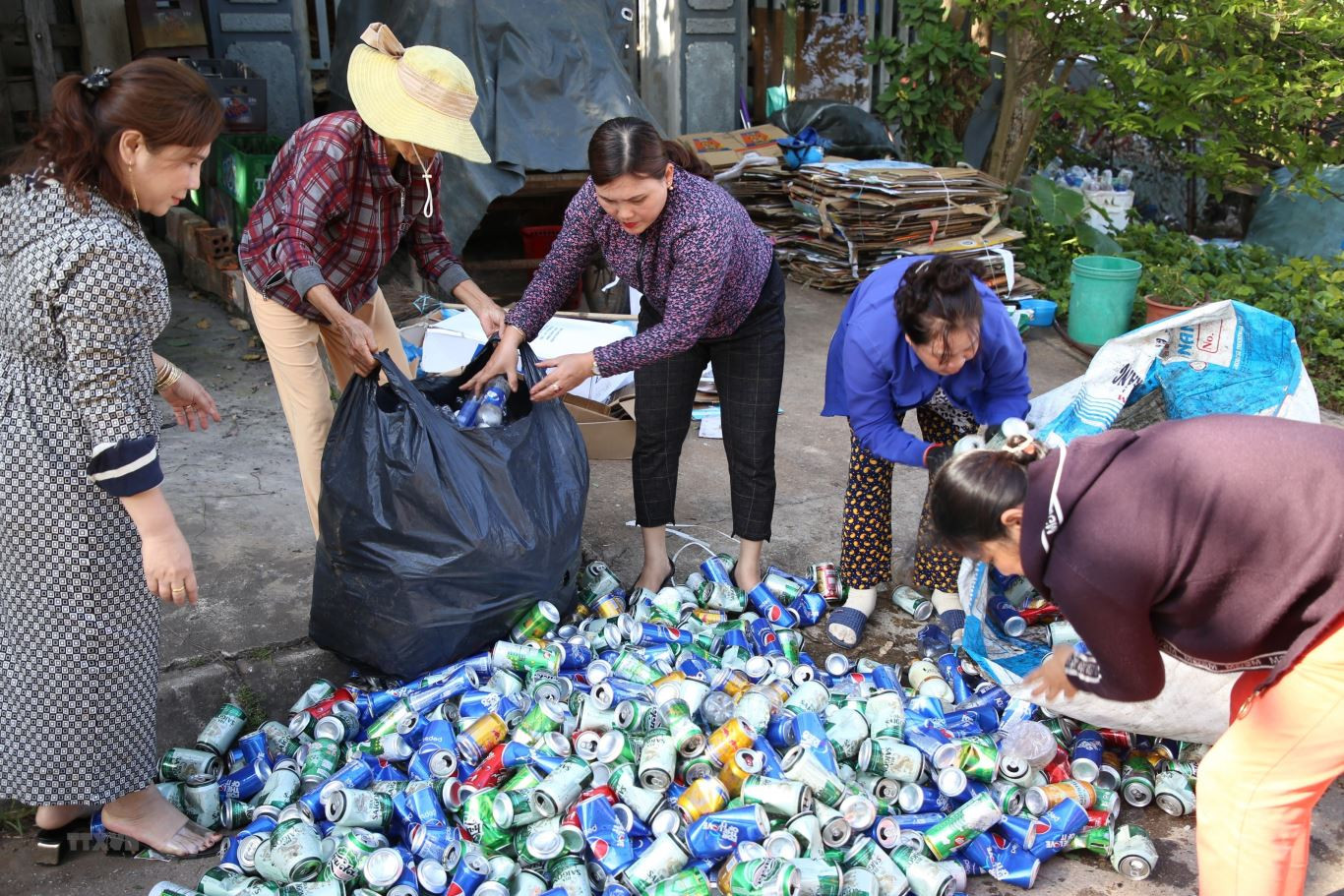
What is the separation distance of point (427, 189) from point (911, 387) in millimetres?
1481

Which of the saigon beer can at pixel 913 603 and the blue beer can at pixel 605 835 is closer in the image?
the blue beer can at pixel 605 835

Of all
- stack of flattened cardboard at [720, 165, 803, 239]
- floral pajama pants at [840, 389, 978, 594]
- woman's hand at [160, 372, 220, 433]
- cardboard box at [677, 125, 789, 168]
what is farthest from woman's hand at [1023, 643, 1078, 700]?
cardboard box at [677, 125, 789, 168]

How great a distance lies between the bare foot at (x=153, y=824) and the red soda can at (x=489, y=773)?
614 mm

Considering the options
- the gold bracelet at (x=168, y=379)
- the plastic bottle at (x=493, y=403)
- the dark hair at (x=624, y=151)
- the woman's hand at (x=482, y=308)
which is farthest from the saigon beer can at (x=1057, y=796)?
the gold bracelet at (x=168, y=379)

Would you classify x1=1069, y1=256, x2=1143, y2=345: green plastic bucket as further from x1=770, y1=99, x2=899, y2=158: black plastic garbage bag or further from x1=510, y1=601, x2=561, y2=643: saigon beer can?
x1=510, y1=601, x2=561, y2=643: saigon beer can

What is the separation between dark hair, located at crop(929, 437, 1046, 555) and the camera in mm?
1983

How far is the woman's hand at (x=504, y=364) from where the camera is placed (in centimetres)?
326

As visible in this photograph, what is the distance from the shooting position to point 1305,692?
1.97 metres

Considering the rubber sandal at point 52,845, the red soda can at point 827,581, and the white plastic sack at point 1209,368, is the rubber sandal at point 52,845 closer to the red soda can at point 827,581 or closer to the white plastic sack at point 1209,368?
the red soda can at point 827,581

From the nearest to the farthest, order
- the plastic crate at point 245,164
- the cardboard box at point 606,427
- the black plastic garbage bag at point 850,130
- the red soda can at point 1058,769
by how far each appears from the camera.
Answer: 1. the red soda can at point 1058,769
2. the cardboard box at point 606,427
3. the plastic crate at point 245,164
4. the black plastic garbage bag at point 850,130

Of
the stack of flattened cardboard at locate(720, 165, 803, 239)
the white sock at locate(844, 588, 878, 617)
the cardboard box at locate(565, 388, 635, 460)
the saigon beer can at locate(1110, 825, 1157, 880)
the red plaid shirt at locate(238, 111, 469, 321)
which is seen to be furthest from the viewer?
the stack of flattened cardboard at locate(720, 165, 803, 239)

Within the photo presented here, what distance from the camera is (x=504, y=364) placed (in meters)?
3.26

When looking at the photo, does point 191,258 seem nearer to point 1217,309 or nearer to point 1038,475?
point 1217,309

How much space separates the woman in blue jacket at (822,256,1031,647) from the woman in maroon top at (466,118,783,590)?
260mm
